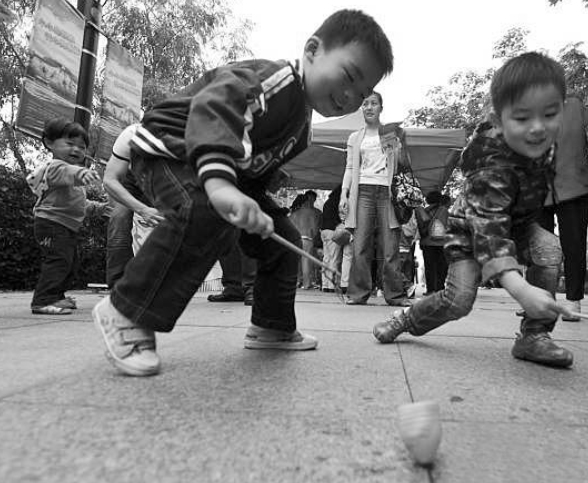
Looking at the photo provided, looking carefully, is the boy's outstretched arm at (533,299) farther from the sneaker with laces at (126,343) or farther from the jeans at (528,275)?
the sneaker with laces at (126,343)

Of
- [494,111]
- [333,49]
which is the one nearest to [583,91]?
[494,111]

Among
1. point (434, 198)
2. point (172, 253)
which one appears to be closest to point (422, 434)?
point (172, 253)

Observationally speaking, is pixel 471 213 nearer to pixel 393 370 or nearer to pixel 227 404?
pixel 393 370

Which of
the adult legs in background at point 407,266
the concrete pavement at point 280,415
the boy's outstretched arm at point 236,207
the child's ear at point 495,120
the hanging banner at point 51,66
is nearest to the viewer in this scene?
the concrete pavement at point 280,415

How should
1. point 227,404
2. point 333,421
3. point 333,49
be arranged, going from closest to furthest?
point 333,421
point 227,404
point 333,49

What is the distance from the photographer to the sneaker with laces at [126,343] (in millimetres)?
1518

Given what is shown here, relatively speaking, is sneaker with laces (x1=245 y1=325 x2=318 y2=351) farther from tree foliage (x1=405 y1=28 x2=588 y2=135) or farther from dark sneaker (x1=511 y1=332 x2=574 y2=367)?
tree foliage (x1=405 y1=28 x2=588 y2=135)

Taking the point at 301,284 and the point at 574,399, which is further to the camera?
the point at 301,284

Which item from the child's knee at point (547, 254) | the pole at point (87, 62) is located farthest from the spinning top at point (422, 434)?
the pole at point (87, 62)

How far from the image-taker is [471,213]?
1.98 meters

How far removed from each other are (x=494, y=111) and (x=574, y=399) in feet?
3.47

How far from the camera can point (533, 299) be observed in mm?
1541

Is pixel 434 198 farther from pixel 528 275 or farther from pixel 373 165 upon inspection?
pixel 528 275

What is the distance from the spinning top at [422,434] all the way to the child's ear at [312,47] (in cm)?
124
